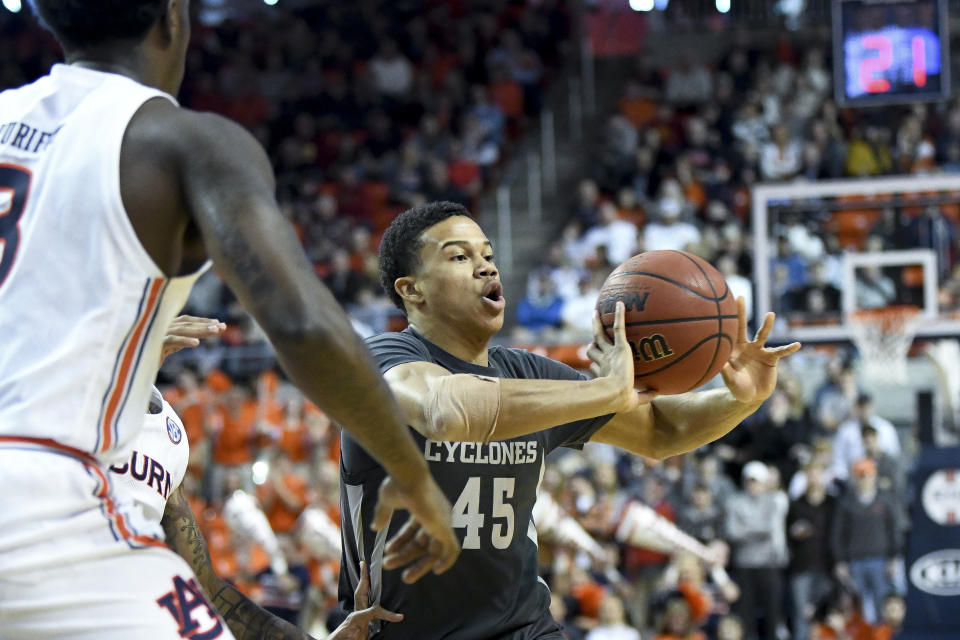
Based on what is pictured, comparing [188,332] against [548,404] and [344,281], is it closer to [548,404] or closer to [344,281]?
[548,404]

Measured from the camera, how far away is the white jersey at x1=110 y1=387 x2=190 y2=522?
3.13m

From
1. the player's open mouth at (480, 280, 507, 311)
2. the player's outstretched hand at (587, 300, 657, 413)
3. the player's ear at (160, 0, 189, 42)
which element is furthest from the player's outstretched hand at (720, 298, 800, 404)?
the player's ear at (160, 0, 189, 42)

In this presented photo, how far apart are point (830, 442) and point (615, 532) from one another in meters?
2.38

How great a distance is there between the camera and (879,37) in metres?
12.6

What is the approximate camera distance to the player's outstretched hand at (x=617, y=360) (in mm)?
3088

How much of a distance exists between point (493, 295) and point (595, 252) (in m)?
11.2

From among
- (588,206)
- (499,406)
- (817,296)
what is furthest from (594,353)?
(588,206)

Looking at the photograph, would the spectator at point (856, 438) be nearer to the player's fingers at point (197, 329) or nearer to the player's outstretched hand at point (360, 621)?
the player's outstretched hand at point (360, 621)

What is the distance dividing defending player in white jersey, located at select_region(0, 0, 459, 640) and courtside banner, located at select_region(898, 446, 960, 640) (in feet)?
31.2

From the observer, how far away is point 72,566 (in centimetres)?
204

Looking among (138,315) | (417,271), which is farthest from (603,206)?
(138,315)

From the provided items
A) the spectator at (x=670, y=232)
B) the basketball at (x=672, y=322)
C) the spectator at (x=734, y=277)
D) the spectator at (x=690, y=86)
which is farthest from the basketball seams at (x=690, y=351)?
the spectator at (x=690, y=86)

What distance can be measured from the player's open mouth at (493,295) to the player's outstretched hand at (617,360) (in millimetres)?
378

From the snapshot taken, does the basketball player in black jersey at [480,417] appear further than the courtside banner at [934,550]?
No
